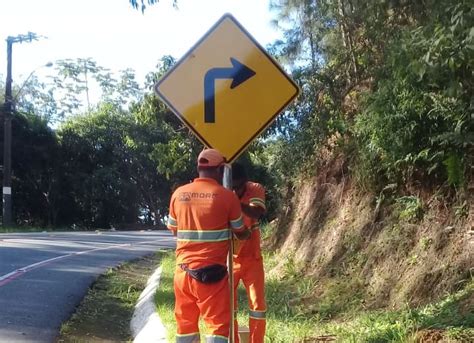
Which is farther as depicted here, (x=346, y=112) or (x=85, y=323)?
(x=346, y=112)

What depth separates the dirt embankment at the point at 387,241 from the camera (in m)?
6.54

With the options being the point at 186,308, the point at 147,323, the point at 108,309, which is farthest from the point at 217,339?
the point at 108,309

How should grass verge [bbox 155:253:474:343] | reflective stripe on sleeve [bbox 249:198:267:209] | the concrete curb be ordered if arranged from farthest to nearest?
the concrete curb
reflective stripe on sleeve [bbox 249:198:267:209]
grass verge [bbox 155:253:474:343]

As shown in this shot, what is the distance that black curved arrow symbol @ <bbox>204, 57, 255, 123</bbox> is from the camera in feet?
15.6

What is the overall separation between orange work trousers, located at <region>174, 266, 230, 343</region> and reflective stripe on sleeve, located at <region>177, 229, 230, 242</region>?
0.86ft

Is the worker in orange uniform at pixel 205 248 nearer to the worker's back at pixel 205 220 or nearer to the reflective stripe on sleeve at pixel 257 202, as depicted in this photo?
the worker's back at pixel 205 220

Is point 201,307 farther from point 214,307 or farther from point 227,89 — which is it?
point 227,89

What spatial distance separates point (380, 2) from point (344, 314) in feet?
11.7

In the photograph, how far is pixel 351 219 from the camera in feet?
28.9

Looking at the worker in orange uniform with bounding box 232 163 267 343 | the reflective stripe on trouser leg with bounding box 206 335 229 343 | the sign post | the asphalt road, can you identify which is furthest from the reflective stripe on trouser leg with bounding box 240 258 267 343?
the asphalt road

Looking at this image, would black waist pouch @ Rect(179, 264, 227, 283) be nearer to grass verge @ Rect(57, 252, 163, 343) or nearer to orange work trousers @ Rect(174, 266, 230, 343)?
orange work trousers @ Rect(174, 266, 230, 343)

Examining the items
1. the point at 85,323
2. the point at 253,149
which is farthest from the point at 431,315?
the point at 253,149

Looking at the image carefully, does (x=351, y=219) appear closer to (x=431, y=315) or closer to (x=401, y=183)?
(x=401, y=183)

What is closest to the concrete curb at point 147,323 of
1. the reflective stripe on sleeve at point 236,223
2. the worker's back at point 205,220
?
the worker's back at point 205,220
